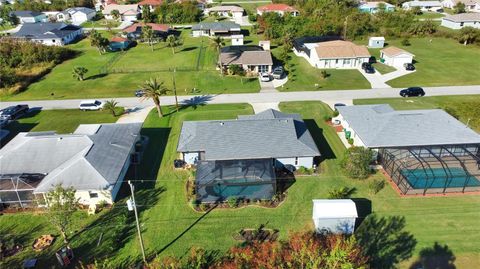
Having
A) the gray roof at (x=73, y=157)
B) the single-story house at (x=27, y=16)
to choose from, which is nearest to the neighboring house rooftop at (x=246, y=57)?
the gray roof at (x=73, y=157)

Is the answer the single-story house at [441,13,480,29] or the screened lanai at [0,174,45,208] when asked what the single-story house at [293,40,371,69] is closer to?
the single-story house at [441,13,480,29]

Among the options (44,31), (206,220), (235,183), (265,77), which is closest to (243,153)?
(235,183)

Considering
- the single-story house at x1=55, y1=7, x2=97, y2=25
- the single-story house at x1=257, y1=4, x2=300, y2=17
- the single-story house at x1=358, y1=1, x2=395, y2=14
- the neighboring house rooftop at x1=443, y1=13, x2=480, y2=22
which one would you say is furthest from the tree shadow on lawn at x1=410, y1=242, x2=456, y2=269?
the single-story house at x1=55, y1=7, x2=97, y2=25

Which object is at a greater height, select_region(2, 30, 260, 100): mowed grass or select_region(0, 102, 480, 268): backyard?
select_region(2, 30, 260, 100): mowed grass

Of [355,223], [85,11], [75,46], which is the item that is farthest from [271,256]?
[85,11]

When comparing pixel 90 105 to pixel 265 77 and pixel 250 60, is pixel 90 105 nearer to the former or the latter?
pixel 250 60
